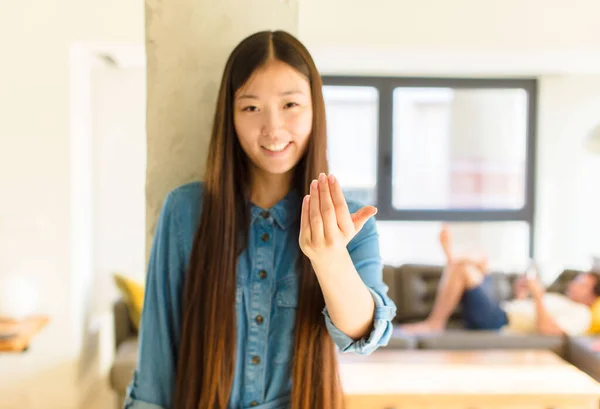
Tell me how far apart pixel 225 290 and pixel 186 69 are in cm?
51

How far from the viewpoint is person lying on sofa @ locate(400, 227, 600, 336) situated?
3.25 m

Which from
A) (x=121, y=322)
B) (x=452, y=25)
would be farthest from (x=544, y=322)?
(x=121, y=322)

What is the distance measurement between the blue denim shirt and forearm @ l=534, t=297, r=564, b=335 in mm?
2421

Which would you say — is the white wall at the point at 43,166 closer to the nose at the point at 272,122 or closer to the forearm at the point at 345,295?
the nose at the point at 272,122

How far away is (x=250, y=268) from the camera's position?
1.09m

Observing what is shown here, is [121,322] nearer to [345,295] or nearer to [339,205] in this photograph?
[345,295]

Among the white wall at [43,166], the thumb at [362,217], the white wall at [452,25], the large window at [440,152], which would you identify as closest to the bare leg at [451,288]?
the large window at [440,152]

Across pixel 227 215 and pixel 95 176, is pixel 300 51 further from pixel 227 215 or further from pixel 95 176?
pixel 95 176

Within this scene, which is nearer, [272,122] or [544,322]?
[272,122]

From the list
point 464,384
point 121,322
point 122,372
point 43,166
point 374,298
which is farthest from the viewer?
point 121,322

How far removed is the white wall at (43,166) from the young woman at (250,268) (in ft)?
7.41

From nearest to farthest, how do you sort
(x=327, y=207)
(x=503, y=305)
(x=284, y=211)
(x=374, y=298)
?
(x=327, y=207), (x=374, y=298), (x=284, y=211), (x=503, y=305)

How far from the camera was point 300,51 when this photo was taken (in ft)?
3.41

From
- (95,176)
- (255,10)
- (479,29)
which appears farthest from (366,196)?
(255,10)
